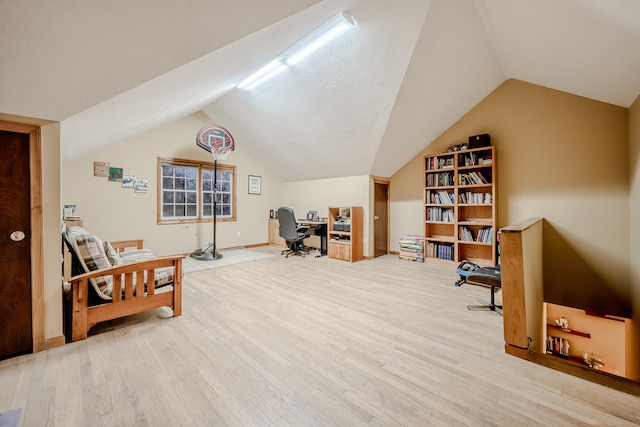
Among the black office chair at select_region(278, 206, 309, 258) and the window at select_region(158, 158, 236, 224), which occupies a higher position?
the window at select_region(158, 158, 236, 224)

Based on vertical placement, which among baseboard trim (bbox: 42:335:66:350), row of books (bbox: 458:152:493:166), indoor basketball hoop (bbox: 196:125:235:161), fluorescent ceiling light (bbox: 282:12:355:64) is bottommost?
baseboard trim (bbox: 42:335:66:350)

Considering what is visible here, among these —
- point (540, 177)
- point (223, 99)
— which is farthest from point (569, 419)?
point (223, 99)

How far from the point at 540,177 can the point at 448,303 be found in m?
2.77

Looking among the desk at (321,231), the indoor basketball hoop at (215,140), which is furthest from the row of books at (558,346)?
the indoor basketball hoop at (215,140)

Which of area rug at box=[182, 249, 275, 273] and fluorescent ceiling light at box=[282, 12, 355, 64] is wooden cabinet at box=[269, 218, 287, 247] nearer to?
area rug at box=[182, 249, 275, 273]

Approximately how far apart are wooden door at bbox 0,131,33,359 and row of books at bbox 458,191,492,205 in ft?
17.6

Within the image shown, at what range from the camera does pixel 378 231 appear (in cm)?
527

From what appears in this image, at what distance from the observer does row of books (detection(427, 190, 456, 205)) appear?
4.54 m

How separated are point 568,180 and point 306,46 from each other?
4.18 m

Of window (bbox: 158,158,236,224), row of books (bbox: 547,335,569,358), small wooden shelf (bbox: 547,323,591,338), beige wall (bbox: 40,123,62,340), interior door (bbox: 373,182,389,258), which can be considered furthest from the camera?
interior door (bbox: 373,182,389,258)

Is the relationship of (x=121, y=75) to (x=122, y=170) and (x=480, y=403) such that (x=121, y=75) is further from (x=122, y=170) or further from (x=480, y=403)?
(x=122, y=170)

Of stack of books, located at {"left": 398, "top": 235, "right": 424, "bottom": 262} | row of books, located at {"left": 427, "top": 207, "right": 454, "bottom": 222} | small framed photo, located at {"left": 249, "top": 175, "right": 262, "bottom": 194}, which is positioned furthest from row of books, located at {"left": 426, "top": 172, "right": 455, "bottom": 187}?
small framed photo, located at {"left": 249, "top": 175, "right": 262, "bottom": 194}

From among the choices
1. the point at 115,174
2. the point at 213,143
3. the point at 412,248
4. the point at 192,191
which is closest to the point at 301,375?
the point at 412,248

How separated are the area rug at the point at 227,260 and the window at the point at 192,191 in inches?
35.3
